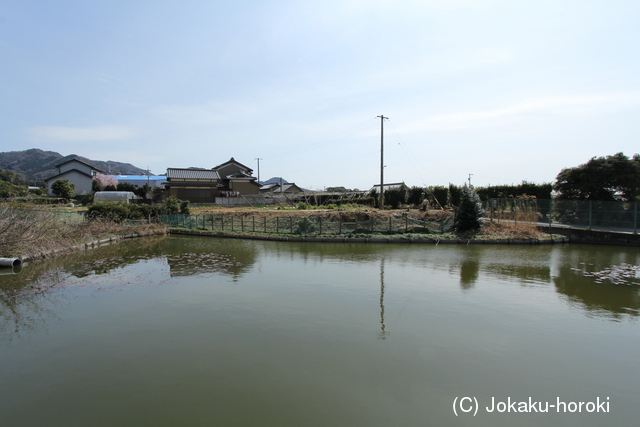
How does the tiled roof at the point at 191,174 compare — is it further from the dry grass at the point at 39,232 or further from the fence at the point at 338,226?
the dry grass at the point at 39,232

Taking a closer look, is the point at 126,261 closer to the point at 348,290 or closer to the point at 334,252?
the point at 334,252

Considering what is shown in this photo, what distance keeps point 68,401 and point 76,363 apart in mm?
1006

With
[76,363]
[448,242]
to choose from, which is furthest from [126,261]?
[448,242]

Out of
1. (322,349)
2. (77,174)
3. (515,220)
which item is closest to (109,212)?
(322,349)

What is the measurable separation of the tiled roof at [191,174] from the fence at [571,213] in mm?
30510

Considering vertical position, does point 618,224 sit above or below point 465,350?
above

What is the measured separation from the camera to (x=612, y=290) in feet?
27.1

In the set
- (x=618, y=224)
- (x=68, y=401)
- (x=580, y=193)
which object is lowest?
(x=68, y=401)

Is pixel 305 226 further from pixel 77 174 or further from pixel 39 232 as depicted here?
pixel 77 174

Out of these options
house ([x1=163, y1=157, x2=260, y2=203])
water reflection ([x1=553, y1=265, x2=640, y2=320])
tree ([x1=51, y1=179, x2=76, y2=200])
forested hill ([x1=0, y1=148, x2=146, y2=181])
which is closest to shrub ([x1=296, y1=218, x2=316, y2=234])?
water reflection ([x1=553, y1=265, x2=640, y2=320])

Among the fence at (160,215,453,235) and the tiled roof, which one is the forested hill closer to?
the tiled roof

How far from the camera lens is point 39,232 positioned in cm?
1377

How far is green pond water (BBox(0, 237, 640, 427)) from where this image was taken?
3.71 m

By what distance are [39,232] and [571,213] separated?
80.6ft
